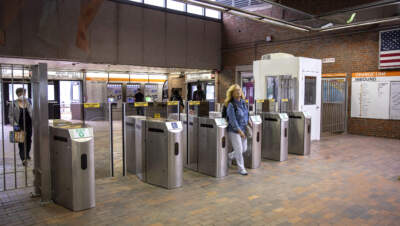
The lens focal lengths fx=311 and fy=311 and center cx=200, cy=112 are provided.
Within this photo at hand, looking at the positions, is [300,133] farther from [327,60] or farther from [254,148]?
[327,60]

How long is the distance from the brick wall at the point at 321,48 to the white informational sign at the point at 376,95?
0.67 feet

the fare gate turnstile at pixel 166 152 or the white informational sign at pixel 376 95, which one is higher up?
the white informational sign at pixel 376 95

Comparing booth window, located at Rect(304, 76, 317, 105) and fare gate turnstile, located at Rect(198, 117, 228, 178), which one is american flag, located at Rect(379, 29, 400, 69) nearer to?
booth window, located at Rect(304, 76, 317, 105)

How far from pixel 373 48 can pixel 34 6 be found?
11725 mm

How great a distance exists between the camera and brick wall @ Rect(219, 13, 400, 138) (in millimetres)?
10492

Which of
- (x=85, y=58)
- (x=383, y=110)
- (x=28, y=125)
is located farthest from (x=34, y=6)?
(x=383, y=110)

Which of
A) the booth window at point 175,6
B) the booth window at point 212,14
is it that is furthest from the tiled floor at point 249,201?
the booth window at point 212,14

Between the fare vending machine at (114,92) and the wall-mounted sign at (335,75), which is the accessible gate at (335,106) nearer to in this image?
the wall-mounted sign at (335,75)

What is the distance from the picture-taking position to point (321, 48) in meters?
11.9

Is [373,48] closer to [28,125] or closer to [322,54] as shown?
[322,54]

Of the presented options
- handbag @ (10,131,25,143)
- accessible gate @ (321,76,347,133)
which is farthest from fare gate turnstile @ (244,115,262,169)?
accessible gate @ (321,76,347,133)

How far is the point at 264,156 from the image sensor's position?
23.4 feet

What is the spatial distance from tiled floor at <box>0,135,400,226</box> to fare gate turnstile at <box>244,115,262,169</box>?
0.82 feet

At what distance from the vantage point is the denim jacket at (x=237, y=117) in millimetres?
5418
